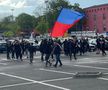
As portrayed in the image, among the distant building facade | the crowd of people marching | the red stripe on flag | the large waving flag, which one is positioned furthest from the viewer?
the distant building facade

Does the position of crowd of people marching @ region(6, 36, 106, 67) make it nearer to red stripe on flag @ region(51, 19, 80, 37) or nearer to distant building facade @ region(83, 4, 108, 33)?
red stripe on flag @ region(51, 19, 80, 37)

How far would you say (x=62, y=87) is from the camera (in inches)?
533

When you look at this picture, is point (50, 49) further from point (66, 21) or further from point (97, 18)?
point (97, 18)

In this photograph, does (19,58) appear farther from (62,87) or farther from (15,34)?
(15,34)

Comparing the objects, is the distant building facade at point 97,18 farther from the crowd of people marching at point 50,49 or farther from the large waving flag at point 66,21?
the large waving flag at point 66,21

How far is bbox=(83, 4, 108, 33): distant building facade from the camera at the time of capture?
104062 mm

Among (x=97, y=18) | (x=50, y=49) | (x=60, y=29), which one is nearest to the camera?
(x=60, y=29)

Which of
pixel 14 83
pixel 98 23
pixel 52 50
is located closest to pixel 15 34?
pixel 98 23

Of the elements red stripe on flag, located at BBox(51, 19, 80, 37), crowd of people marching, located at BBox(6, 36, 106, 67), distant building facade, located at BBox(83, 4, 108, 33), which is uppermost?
distant building facade, located at BBox(83, 4, 108, 33)

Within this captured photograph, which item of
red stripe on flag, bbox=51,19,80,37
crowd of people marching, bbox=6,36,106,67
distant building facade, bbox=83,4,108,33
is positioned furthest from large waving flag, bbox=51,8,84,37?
distant building facade, bbox=83,4,108,33

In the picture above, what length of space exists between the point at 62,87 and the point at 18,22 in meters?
132

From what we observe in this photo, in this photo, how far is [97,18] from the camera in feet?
352

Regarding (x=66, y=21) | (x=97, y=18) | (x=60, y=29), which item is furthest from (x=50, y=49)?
(x=97, y=18)

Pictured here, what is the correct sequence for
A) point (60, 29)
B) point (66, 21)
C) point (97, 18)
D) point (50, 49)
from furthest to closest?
point (97, 18) → point (50, 49) → point (60, 29) → point (66, 21)
